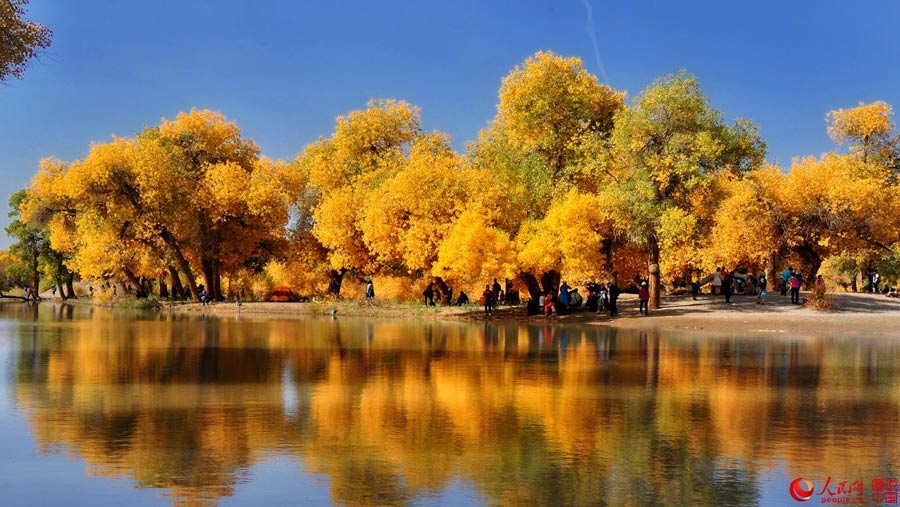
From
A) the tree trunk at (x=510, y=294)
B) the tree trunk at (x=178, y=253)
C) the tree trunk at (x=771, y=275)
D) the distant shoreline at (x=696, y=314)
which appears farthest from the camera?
the tree trunk at (x=178, y=253)

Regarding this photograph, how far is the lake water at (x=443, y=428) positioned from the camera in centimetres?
918

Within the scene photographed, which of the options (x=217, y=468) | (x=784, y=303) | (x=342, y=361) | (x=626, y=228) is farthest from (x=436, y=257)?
(x=217, y=468)

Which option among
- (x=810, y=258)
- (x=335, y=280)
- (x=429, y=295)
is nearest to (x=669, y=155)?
(x=810, y=258)

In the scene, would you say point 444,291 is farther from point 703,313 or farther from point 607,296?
point 703,313

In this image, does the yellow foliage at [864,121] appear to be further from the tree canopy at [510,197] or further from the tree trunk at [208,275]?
the tree trunk at [208,275]

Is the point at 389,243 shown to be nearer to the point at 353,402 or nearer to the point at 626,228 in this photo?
the point at 626,228

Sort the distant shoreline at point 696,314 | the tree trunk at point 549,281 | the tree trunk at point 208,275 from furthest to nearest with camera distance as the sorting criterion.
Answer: the tree trunk at point 208,275
the tree trunk at point 549,281
the distant shoreline at point 696,314

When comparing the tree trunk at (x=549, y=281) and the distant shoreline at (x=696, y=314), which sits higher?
the tree trunk at (x=549, y=281)

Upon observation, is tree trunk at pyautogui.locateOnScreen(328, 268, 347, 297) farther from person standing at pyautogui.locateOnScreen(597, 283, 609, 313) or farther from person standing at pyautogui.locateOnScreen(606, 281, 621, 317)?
person standing at pyautogui.locateOnScreen(606, 281, 621, 317)

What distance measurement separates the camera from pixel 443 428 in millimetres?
12578
